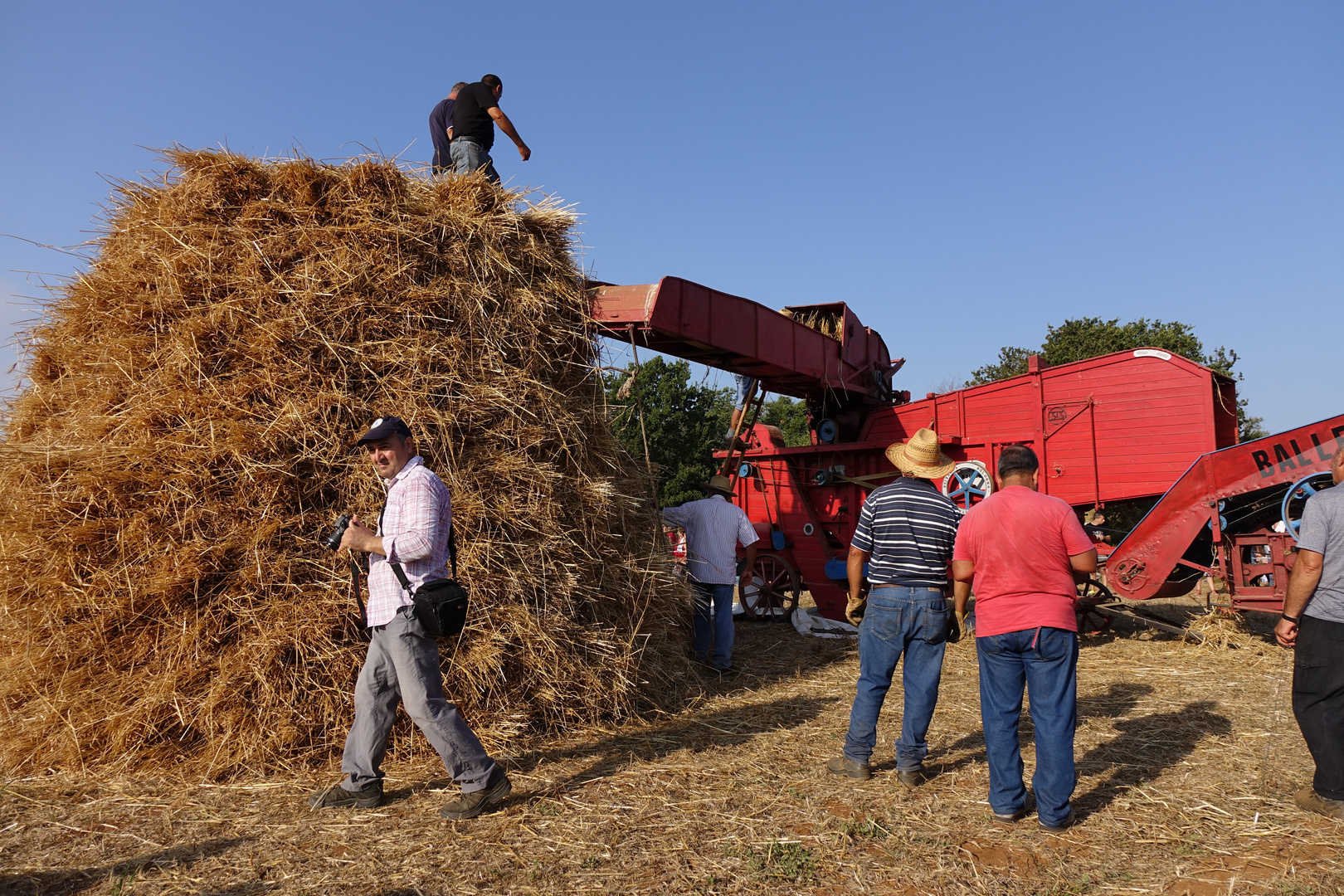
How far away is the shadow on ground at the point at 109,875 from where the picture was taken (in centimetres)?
299

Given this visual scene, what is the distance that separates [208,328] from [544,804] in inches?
133

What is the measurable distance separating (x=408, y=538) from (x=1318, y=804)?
4.44 metres

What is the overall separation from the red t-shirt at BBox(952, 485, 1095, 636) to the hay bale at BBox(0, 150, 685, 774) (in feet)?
8.47

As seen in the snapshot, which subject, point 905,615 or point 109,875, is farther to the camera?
point 905,615

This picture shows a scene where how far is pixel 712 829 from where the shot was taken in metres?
3.60

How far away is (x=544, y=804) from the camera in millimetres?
3842

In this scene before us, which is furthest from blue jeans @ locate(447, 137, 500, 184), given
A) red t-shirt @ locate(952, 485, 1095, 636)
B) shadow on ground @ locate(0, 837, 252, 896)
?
shadow on ground @ locate(0, 837, 252, 896)

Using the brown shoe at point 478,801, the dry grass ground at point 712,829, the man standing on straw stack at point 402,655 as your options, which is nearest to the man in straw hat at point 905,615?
the dry grass ground at point 712,829

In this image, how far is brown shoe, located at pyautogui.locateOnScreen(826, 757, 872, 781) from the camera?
14.0ft

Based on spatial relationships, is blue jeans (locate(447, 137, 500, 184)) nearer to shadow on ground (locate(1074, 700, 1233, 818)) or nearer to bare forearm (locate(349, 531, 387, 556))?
bare forearm (locate(349, 531, 387, 556))

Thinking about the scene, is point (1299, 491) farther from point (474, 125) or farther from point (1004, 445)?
point (474, 125)

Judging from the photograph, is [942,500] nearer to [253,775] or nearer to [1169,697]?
[1169,697]

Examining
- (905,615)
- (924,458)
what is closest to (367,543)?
(905,615)

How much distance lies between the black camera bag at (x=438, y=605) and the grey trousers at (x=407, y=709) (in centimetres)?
10
